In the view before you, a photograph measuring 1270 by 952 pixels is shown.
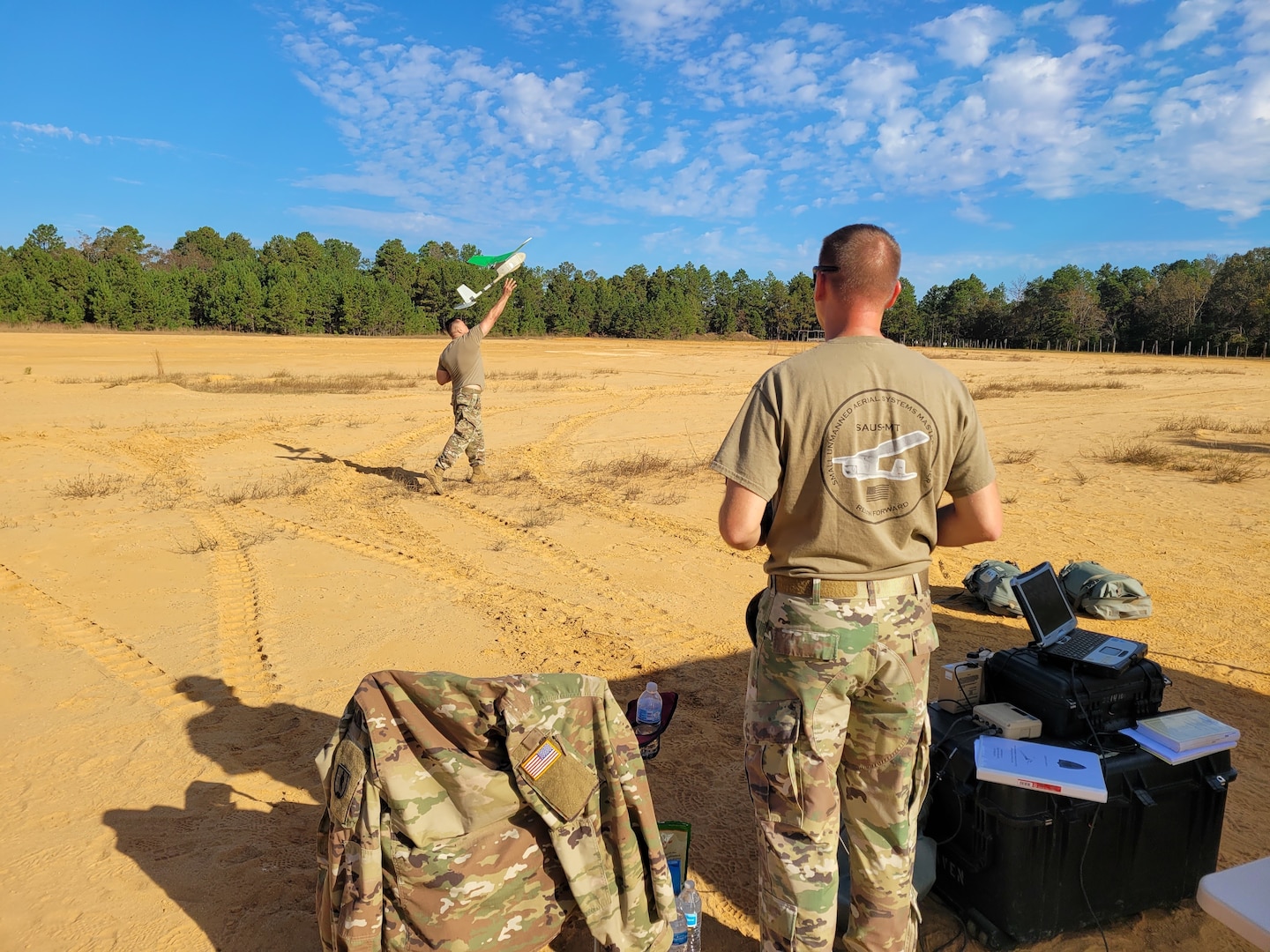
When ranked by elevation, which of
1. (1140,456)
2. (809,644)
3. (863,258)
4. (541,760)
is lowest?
(1140,456)

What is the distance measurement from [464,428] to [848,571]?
334 inches

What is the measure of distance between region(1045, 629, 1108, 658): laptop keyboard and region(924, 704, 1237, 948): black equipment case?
33cm

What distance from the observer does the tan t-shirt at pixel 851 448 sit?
2.11 meters

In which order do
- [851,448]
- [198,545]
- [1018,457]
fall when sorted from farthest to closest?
[1018,457] → [198,545] → [851,448]

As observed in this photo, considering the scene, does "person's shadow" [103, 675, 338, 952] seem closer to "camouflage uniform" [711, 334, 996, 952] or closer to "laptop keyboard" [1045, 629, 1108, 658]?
"camouflage uniform" [711, 334, 996, 952]

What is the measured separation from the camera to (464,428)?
10.1 metres

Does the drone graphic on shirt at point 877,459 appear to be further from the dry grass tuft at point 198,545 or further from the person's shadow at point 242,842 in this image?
the dry grass tuft at point 198,545

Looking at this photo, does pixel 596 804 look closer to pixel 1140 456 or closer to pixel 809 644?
pixel 809 644

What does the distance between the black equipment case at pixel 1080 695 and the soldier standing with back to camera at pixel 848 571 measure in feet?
2.91

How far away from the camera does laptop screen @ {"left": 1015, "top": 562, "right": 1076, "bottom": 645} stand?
3.20m

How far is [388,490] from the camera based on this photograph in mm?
10094

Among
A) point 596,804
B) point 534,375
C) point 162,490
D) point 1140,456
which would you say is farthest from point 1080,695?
point 534,375

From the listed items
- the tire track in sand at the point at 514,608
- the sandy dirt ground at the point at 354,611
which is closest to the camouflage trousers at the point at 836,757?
the sandy dirt ground at the point at 354,611

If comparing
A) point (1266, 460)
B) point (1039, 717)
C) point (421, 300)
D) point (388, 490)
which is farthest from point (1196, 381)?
point (421, 300)
